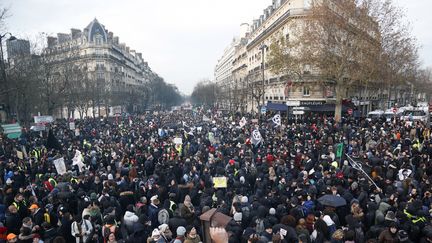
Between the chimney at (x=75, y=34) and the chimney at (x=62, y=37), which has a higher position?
the chimney at (x=75, y=34)

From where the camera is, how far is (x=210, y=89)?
87375 mm

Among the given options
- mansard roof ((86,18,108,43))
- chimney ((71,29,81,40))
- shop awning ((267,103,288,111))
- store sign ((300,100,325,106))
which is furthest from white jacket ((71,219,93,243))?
chimney ((71,29,81,40))

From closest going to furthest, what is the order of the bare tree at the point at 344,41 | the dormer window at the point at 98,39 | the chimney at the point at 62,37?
the bare tree at the point at 344,41 < the chimney at the point at 62,37 < the dormer window at the point at 98,39

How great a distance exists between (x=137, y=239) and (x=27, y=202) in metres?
4.52

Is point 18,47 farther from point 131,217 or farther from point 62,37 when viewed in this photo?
point 62,37

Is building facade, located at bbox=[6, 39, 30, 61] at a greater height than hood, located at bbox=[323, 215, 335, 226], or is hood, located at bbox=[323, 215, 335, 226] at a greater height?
building facade, located at bbox=[6, 39, 30, 61]

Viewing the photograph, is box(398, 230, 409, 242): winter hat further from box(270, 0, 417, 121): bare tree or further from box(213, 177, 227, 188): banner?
box(270, 0, 417, 121): bare tree

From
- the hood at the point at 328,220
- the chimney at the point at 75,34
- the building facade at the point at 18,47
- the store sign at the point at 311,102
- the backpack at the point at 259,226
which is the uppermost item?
the chimney at the point at 75,34

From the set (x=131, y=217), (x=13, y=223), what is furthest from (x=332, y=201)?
(x=13, y=223)

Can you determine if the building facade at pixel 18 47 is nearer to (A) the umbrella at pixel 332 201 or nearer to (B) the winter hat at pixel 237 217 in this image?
(B) the winter hat at pixel 237 217

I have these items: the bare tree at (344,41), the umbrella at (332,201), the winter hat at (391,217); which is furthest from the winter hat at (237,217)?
the bare tree at (344,41)

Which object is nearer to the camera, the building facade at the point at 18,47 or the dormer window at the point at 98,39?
the building facade at the point at 18,47

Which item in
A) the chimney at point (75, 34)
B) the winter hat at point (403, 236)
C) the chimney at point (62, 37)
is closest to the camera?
the winter hat at point (403, 236)

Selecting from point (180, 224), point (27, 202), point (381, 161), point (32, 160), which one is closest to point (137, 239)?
point (180, 224)
